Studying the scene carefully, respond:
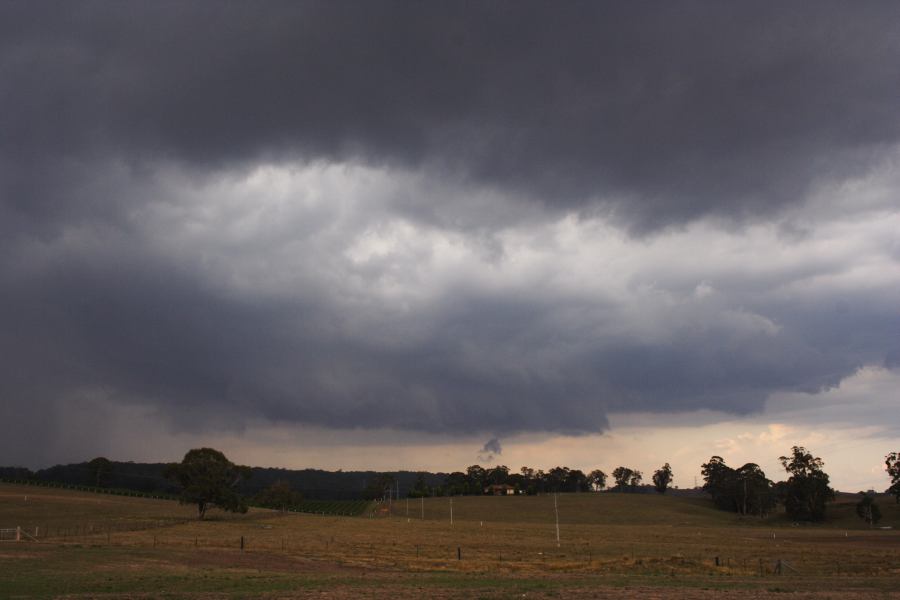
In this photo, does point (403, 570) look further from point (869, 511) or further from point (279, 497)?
point (869, 511)

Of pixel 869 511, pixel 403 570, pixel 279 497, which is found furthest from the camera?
pixel 279 497

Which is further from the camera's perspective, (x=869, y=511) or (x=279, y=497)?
(x=279, y=497)

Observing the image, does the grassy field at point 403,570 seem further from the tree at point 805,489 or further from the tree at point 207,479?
the tree at point 805,489

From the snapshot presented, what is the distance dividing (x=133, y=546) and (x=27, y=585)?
31.2m

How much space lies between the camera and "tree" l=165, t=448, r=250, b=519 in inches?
5108

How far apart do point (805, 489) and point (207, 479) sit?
13776 centimetres

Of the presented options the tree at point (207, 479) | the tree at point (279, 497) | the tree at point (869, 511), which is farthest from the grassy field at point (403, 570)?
the tree at point (869, 511)

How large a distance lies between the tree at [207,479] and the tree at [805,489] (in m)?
131

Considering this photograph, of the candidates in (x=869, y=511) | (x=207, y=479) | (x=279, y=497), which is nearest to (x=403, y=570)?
(x=207, y=479)

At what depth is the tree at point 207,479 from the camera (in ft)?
426

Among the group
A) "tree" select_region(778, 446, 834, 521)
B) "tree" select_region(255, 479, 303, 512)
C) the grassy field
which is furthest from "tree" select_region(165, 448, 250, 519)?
"tree" select_region(778, 446, 834, 521)

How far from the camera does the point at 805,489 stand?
17888 centimetres

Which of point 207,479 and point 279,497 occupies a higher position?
point 207,479

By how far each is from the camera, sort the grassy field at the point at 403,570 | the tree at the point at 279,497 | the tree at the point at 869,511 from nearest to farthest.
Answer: the grassy field at the point at 403,570 < the tree at the point at 869,511 < the tree at the point at 279,497
